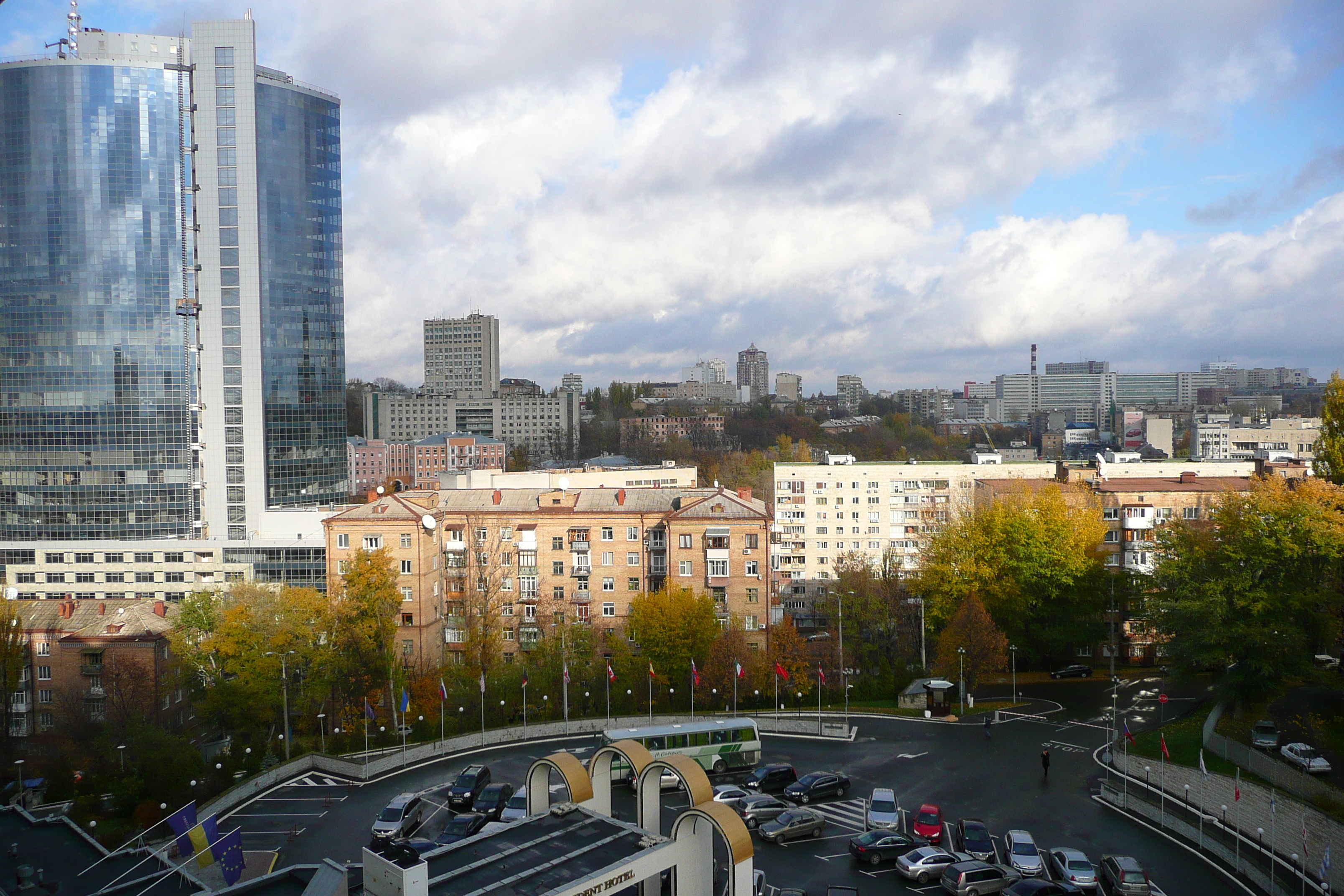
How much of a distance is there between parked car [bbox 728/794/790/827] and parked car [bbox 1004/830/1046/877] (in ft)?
19.6

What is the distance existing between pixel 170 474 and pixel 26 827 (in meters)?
53.3

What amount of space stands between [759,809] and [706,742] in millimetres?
5307

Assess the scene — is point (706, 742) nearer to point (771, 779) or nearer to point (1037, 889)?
point (771, 779)

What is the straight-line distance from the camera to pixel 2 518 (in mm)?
74188

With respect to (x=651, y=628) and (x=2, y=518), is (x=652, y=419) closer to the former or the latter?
(x=2, y=518)

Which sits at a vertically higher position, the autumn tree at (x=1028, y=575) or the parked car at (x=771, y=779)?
the autumn tree at (x=1028, y=575)

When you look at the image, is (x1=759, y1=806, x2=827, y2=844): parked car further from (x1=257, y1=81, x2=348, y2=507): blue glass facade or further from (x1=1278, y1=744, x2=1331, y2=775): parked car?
(x1=257, y1=81, x2=348, y2=507): blue glass facade

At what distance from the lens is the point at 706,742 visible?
33.2 meters

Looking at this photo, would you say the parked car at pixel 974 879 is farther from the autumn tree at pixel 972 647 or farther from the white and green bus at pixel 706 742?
the autumn tree at pixel 972 647

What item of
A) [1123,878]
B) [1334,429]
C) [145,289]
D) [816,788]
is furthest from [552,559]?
[145,289]

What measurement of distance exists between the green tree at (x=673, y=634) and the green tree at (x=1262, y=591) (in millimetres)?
18304

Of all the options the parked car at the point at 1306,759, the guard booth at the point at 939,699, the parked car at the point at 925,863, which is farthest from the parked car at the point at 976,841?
the guard booth at the point at 939,699

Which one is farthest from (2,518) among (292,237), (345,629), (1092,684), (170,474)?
(1092,684)

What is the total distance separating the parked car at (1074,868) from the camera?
78.3 ft
